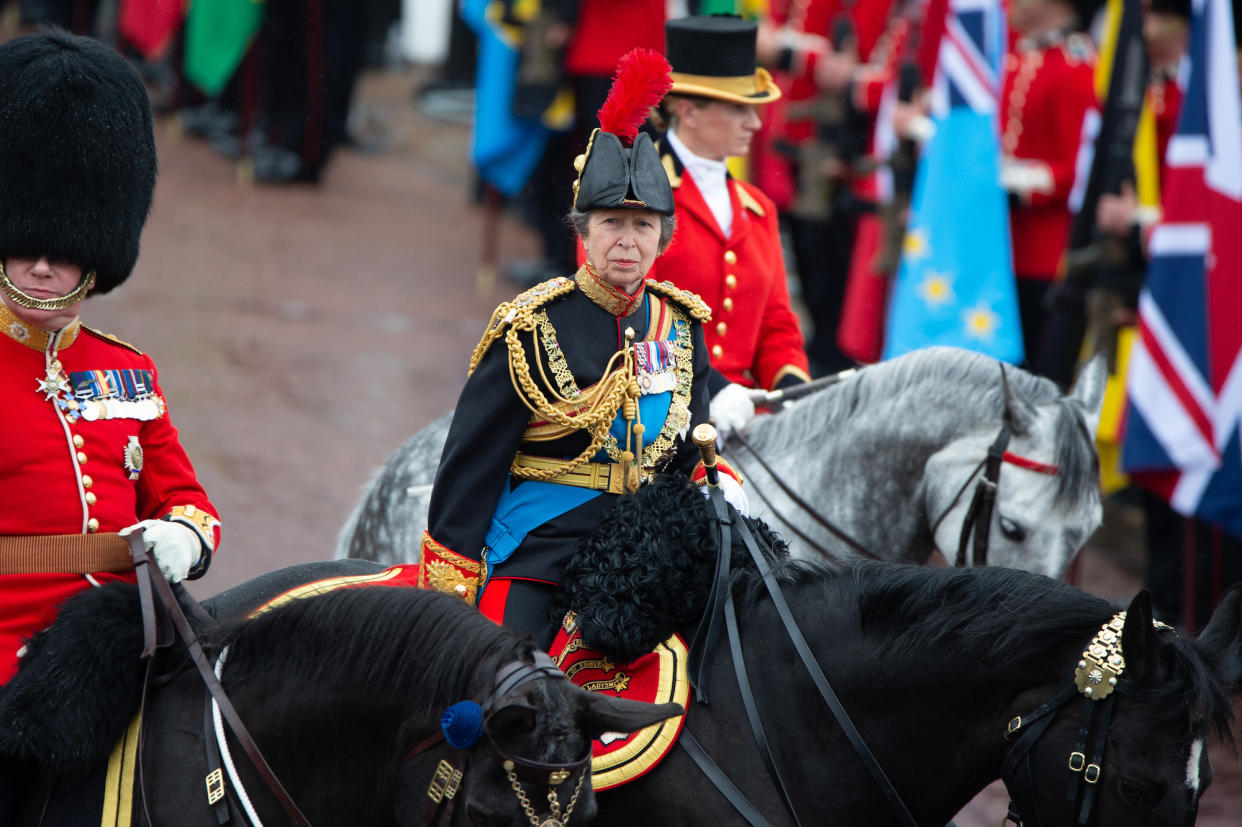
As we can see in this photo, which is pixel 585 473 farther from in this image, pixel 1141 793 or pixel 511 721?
pixel 1141 793

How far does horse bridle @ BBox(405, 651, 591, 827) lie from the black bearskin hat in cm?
132

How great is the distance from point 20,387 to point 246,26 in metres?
10.8

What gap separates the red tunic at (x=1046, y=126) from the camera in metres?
7.66

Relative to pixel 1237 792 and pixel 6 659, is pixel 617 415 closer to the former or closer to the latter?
pixel 6 659

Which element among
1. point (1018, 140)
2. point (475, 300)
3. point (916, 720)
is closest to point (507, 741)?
point (916, 720)

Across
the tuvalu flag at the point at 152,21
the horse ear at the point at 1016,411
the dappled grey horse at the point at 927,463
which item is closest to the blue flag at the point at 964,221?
the dappled grey horse at the point at 927,463

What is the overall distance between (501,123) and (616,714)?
28.0 ft

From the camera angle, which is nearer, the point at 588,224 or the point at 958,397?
the point at 588,224

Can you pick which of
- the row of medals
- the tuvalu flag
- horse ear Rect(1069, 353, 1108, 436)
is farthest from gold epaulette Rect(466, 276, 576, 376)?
the tuvalu flag

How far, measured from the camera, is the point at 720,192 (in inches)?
193

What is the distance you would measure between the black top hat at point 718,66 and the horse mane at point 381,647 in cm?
235

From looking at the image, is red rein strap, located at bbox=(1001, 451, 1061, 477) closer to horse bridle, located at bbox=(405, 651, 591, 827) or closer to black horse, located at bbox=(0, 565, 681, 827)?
black horse, located at bbox=(0, 565, 681, 827)

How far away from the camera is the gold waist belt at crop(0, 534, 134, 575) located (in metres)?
3.05

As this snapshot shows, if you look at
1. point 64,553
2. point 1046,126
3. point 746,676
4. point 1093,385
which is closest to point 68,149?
point 64,553
